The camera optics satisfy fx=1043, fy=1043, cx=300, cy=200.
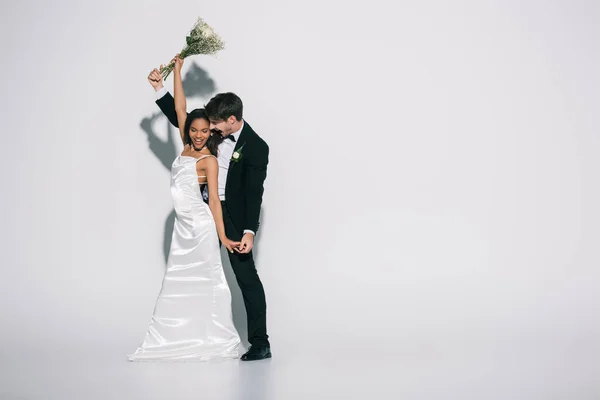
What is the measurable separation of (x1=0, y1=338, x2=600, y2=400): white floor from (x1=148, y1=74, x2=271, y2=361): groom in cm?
23

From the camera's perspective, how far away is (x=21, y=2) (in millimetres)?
7324

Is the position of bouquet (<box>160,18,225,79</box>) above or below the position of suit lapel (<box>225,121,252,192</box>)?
above

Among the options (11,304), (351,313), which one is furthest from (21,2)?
(351,313)

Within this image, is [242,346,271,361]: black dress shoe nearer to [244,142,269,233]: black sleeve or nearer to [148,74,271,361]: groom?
[148,74,271,361]: groom

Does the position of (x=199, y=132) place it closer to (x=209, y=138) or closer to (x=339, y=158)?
(x=209, y=138)

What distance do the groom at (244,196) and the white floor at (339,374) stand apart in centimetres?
23

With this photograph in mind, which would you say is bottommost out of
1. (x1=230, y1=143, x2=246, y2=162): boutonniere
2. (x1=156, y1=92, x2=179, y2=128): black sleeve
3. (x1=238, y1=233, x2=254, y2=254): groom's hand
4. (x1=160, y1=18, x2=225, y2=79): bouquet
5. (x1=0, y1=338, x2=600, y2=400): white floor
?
(x1=0, y1=338, x2=600, y2=400): white floor

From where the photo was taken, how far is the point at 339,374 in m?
5.05

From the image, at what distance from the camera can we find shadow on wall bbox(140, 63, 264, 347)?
699cm

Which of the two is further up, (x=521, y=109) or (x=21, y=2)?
(x=21, y=2)

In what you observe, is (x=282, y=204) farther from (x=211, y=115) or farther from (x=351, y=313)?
(x=211, y=115)

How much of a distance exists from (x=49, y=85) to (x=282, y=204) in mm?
1835

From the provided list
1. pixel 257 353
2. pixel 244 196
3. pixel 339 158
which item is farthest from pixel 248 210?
pixel 339 158

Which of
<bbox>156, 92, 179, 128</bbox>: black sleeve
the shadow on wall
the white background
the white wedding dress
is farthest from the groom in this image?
the shadow on wall
